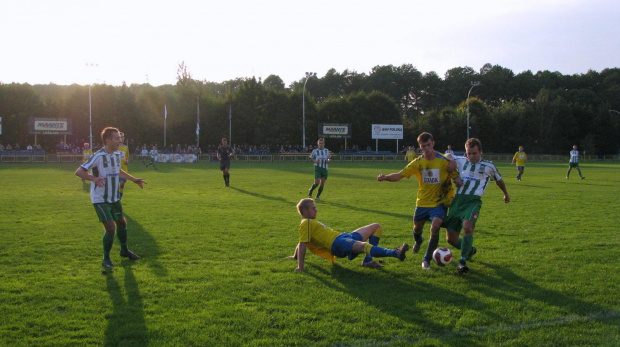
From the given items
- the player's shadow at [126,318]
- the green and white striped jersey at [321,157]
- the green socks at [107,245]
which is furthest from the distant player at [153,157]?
the player's shadow at [126,318]

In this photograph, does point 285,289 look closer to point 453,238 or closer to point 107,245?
point 453,238

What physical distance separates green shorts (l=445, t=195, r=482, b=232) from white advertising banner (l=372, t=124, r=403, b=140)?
193 feet

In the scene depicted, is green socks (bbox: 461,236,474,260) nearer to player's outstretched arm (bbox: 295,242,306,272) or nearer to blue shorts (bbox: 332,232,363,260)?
blue shorts (bbox: 332,232,363,260)

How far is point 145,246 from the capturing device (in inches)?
337

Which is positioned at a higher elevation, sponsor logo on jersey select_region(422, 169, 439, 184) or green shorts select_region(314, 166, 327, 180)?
sponsor logo on jersey select_region(422, 169, 439, 184)

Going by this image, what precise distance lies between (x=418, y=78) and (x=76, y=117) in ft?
226

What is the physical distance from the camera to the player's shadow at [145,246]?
7.10 meters

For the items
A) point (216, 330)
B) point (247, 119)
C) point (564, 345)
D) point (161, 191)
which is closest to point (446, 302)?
point (564, 345)

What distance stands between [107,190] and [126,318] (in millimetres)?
2862

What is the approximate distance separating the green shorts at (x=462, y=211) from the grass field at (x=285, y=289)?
0.65 meters

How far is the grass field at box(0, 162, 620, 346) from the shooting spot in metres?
4.66

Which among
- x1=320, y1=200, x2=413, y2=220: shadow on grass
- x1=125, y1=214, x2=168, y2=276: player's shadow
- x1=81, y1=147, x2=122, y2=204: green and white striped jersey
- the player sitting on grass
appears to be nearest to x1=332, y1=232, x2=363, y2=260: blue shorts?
the player sitting on grass

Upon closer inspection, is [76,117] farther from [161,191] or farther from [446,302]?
[446,302]

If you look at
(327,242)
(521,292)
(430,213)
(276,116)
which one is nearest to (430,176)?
(430,213)
